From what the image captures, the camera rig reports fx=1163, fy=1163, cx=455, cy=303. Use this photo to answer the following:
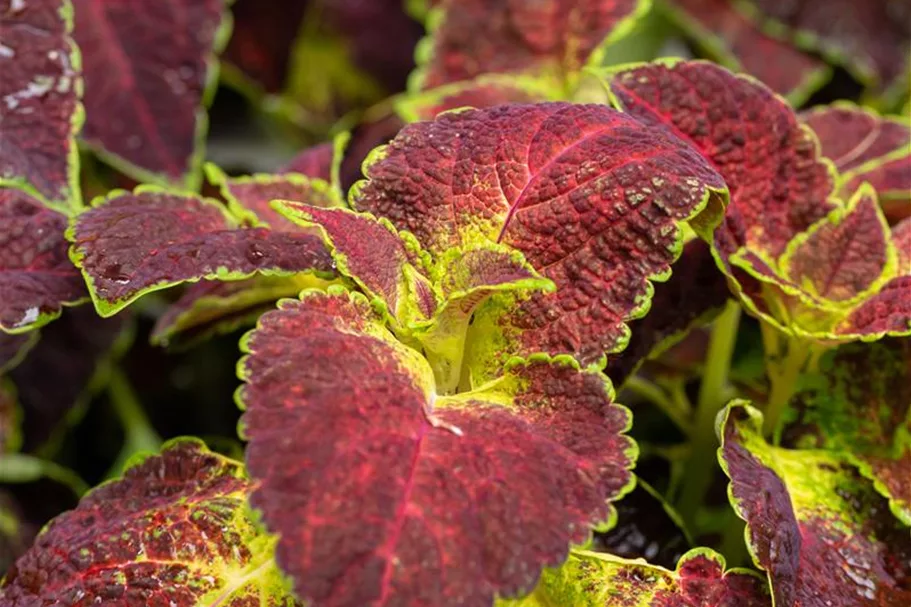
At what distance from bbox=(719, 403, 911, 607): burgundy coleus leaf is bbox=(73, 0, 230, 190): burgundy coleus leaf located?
542 mm

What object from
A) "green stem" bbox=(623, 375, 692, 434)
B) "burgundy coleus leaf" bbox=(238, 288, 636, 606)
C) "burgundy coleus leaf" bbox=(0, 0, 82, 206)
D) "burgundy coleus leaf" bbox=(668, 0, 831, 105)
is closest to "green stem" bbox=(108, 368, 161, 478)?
"burgundy coleus leaf" bbox=(0, 0, 82, 206)

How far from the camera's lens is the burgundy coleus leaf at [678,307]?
71cm

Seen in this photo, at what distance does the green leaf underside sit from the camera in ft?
2.36

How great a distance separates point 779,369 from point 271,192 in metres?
0.35

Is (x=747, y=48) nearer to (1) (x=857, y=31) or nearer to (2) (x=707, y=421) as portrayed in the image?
(1) (x=857, y=31)

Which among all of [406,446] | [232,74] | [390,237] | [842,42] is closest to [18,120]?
[390,237]

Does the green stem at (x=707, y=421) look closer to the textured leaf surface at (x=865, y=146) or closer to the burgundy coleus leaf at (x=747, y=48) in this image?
the textured leaf surface at (x=865, y=146)

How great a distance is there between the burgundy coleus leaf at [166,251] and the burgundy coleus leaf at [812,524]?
9.7 inches

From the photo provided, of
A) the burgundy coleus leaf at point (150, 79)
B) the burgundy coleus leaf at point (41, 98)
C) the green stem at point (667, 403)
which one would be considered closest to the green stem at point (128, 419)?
the burgundy coleus leaf at point (150, 79)

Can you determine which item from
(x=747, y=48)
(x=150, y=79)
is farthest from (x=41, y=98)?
(x=747, y=48)

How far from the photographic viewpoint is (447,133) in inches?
24.7

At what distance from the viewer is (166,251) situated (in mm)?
604

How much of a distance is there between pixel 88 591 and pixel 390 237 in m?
0.24

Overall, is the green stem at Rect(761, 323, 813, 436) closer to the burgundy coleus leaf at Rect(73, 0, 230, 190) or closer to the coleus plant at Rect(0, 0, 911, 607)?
the coleus plant at Rect(0, 0, 911, 607)
